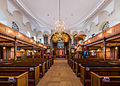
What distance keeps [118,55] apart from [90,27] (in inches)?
261

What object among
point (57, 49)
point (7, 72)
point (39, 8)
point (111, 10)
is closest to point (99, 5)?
point (111, 10)

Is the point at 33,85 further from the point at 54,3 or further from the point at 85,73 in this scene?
the point at 54,3

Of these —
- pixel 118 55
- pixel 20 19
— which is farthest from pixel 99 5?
pixel 20 19

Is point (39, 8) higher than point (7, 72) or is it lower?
higher

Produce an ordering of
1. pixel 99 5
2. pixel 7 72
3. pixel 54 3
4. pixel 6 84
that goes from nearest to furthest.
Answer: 1. pixel 6 84
2. pixel 7 72
3. pixel 99 5
4. pixel 54 3

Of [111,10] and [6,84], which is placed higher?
[111,10]

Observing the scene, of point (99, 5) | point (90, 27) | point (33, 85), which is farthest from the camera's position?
point (90, 27)

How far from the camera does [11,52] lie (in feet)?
38.7

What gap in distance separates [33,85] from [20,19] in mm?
10529

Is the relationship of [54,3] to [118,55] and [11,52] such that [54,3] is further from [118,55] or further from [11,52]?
[118,55]

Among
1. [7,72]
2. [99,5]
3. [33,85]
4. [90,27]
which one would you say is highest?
[99,5]

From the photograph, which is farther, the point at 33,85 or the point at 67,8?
the point at 67,8

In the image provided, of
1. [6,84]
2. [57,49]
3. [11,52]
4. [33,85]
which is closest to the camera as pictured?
[6,84]

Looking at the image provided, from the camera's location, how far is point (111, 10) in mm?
8945
